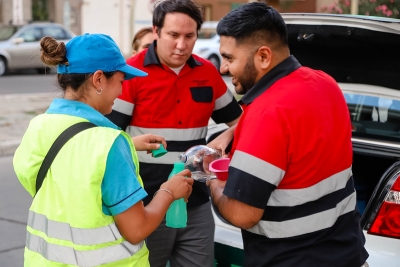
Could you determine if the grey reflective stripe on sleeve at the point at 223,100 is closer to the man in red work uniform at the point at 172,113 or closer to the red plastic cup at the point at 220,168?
the man in red work uniform at the point at 172,113

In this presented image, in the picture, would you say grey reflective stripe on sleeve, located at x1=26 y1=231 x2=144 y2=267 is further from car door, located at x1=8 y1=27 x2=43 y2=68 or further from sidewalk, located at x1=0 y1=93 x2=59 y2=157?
car door, located at x1=8 y1=27 x2=43 y2=68

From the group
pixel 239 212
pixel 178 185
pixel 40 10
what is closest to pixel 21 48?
pixel 40 10

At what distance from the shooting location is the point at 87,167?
7.09 ft

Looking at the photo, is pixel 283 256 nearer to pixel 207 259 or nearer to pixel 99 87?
pixel 99 87

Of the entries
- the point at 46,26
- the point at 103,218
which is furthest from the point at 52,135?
the point at 46,26

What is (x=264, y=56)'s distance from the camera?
7.61 feet

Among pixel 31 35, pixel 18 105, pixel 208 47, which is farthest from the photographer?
pixel 208 47

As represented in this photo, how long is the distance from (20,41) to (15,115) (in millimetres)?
9488

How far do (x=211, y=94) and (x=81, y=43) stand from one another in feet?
4.04

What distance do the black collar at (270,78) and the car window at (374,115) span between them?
67.5 inches

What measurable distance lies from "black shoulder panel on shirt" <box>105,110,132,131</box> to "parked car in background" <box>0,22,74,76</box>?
659 inches

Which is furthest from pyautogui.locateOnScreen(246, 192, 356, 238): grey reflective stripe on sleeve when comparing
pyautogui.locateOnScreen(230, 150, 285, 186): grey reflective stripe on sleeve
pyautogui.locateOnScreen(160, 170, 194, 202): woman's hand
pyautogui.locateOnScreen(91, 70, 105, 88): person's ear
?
pyautogui.locateOnScreen(91, 70, 105, 88): person's ear

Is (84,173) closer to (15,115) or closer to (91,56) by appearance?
(91,56)

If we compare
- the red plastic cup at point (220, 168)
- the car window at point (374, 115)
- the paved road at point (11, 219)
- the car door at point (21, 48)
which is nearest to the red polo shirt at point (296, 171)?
the red plastic cup at point (220, 168)
